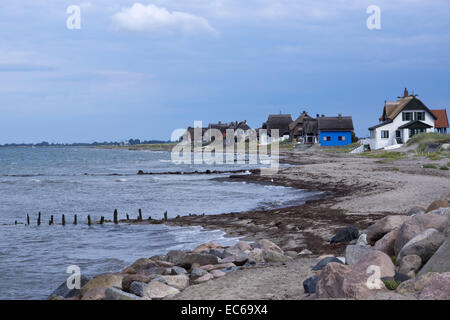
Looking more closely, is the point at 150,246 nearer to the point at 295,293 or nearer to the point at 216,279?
the point at 216,279

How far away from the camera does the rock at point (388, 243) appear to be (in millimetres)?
11000

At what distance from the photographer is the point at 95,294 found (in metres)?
10.6

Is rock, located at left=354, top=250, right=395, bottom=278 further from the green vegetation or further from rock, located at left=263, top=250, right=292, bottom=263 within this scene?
rock, located at left=263, top=250, right=292, bottom=263

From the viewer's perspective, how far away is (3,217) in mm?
30188

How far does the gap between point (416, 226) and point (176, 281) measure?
5392mm

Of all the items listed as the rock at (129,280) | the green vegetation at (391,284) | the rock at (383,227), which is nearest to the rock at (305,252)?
the rock at (383,227)

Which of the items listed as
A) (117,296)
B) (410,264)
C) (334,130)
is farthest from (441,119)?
(117,296)

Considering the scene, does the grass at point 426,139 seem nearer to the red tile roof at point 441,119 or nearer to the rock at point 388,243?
the red tile roof at point 441,119

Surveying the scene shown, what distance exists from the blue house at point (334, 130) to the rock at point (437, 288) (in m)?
90.4

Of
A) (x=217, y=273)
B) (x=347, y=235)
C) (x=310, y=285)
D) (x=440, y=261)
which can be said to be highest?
(x=440, y=261)

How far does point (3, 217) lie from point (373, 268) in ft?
87.9

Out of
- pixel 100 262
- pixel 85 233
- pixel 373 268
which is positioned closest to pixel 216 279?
pixel 373 268

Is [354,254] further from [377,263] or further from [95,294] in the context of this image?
[95,294]
